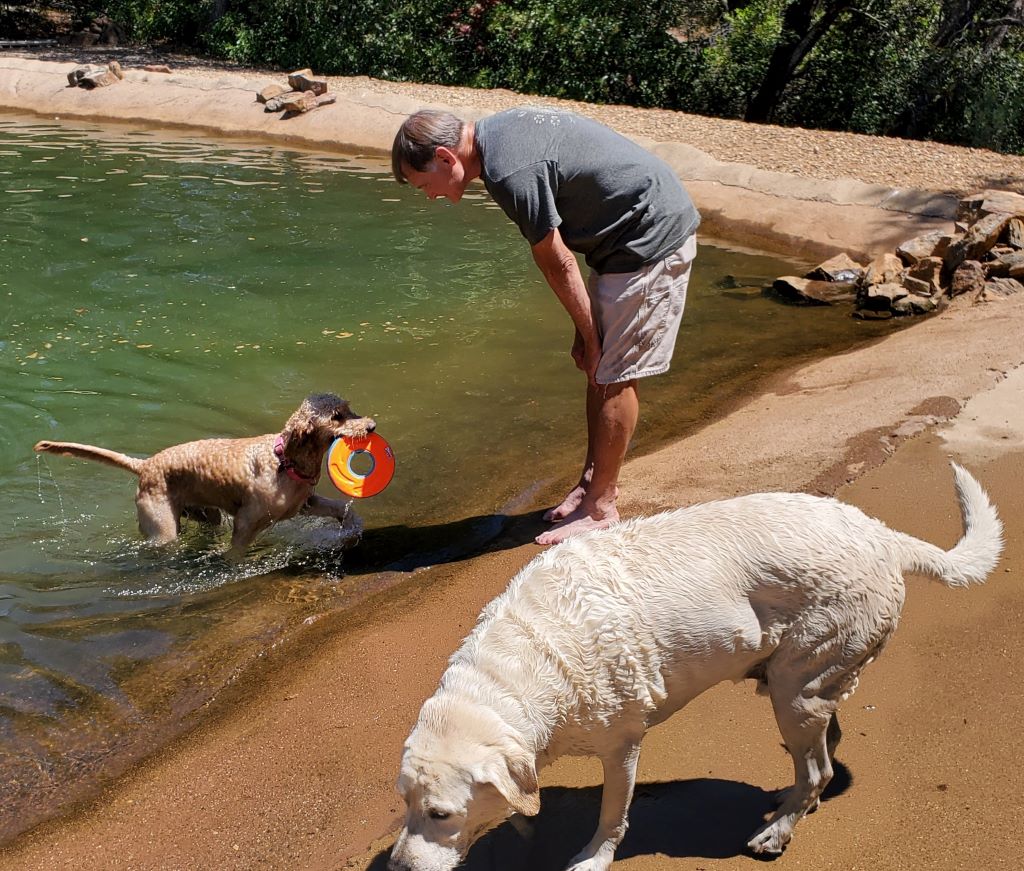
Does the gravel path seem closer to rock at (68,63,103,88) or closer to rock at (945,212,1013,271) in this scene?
rock at (945,212,1013,271)

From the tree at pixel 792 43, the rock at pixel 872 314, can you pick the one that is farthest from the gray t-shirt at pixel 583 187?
the tree at pixel 792 43

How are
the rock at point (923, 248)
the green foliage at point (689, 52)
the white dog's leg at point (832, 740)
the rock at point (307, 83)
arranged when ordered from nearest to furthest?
the white dog's leg at point (832, 740), the rock at point (923, 248), the green foliage at point (689, 52), the rock at point (307, 83)

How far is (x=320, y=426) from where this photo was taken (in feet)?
21.1

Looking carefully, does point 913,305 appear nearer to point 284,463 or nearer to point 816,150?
point 816,150

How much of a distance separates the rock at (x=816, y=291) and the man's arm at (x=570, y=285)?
6.69 metres

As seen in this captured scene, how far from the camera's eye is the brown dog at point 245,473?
6.50 m

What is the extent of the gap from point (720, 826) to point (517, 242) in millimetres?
11431

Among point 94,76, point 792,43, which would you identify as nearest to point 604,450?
point 792,43

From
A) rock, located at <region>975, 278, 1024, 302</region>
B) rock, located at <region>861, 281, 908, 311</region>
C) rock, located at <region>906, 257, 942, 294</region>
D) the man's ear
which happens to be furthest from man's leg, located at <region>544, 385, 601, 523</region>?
rock, located at <region>906, 257, 942, 294</region>

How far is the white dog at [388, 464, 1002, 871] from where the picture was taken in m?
3.38

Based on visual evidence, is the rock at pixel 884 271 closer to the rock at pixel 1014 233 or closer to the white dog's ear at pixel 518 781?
the rock at pixel 1014 233

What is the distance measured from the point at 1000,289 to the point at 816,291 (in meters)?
1.90

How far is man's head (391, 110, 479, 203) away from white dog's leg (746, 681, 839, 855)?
9.48ft

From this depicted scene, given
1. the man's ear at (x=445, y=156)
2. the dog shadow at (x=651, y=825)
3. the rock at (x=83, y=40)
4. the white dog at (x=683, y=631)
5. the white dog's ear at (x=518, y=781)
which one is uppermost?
the man's ear at (x=445, y=156)
